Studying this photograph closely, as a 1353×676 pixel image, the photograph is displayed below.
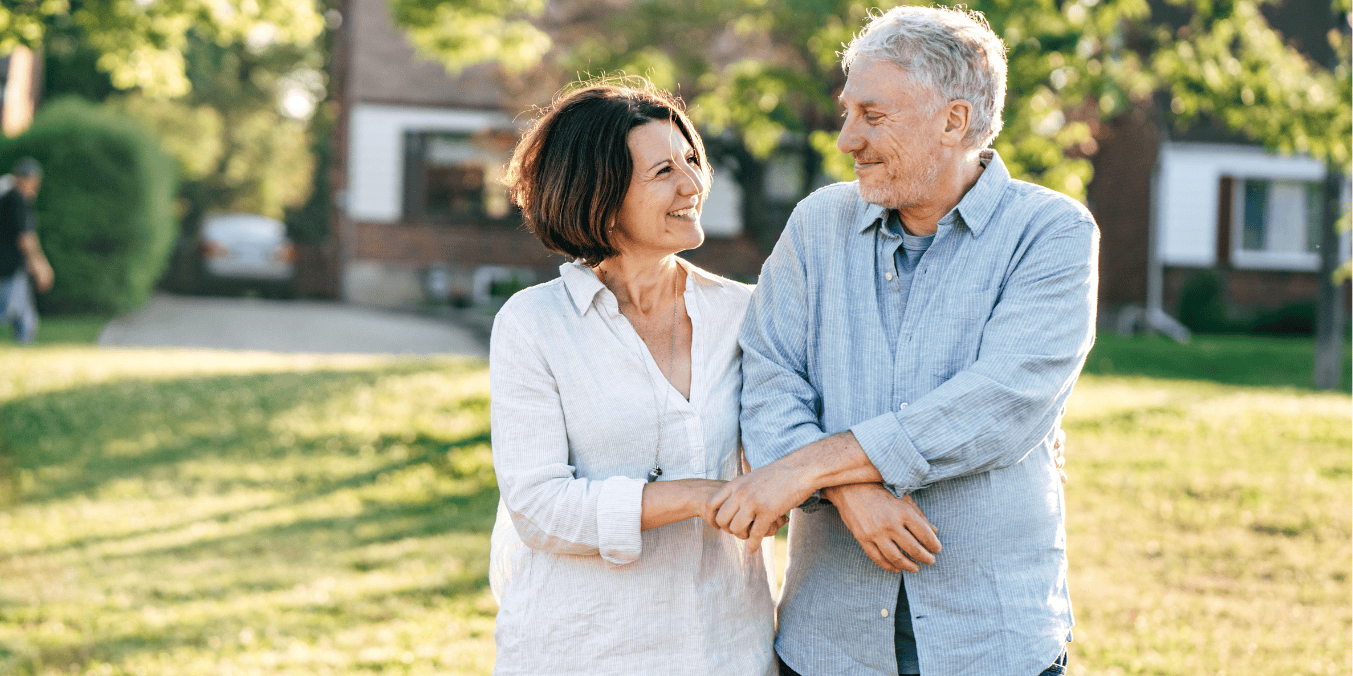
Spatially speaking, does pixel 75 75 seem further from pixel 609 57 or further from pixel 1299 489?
pixel 1299 489

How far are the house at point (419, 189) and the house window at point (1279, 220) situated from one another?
8.66 meters

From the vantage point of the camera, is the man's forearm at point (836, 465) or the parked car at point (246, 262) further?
the parked car at point (246, 262)

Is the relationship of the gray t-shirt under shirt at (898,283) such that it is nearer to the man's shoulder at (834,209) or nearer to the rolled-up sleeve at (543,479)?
the man's shoulder at (834,209)

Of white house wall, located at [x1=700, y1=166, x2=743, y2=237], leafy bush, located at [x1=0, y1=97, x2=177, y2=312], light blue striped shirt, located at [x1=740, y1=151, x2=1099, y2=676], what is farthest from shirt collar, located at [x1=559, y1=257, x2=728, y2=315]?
white house wall, located at [x1=700, y1=166, x2=743, y2=237]

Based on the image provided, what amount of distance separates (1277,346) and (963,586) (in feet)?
53.6

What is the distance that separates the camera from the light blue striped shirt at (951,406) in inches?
81.0

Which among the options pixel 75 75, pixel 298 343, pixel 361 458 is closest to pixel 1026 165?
pixel 361 458

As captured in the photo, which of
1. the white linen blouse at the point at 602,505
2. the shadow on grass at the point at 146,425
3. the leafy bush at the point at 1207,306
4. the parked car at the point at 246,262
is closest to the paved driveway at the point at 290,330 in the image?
the parked car at the point at 246,262

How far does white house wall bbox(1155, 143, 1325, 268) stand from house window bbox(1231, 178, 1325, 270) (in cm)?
53

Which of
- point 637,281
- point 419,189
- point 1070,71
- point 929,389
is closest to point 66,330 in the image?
point 419,189

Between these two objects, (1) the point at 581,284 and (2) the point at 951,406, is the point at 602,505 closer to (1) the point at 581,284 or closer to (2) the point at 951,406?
(1) the point at 581,284

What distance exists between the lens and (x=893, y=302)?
2.26 metres

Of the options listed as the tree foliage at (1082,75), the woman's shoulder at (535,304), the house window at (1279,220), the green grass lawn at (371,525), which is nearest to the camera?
the woman's shoulder at (535,304)

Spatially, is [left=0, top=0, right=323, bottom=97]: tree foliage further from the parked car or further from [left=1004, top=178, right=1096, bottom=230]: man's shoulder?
the parked car
